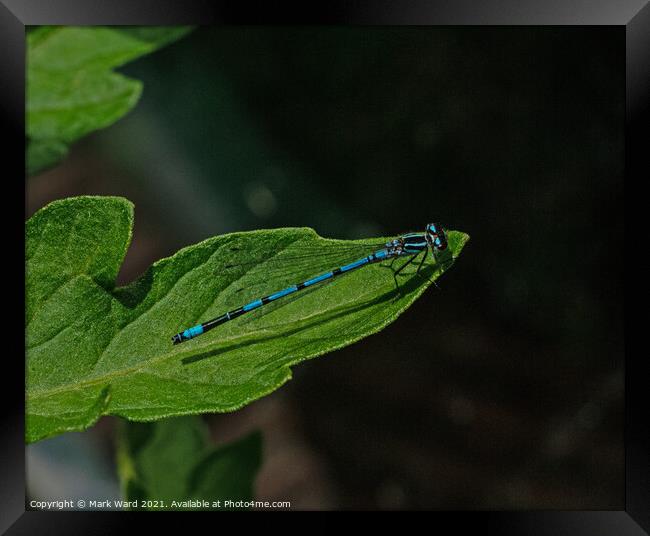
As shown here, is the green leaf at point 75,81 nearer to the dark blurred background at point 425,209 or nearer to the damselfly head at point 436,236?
the dark blurred background at point 425,209

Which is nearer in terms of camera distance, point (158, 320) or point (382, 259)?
point (158, 320)

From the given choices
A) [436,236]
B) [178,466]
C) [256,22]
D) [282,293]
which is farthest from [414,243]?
[178,466]

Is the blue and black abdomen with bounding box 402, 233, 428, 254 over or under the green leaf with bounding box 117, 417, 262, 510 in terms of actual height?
over

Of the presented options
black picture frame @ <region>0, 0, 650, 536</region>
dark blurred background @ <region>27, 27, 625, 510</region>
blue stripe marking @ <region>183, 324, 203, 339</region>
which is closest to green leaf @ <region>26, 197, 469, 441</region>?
blue stripe marking @ <region>183, 324, 203, 339</region>

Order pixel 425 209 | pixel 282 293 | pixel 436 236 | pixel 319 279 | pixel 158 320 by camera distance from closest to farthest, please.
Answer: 1. pixel 158 320
2. pixel 282 293
3. pixel 319 279
4. pixel 436 236
5. pixel 425 209

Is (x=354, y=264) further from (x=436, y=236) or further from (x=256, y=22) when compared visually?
(x=256, y=22)

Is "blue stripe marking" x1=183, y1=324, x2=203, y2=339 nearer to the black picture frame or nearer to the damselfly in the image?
the damselfly

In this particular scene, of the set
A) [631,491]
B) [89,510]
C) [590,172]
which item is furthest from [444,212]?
[89,510]
